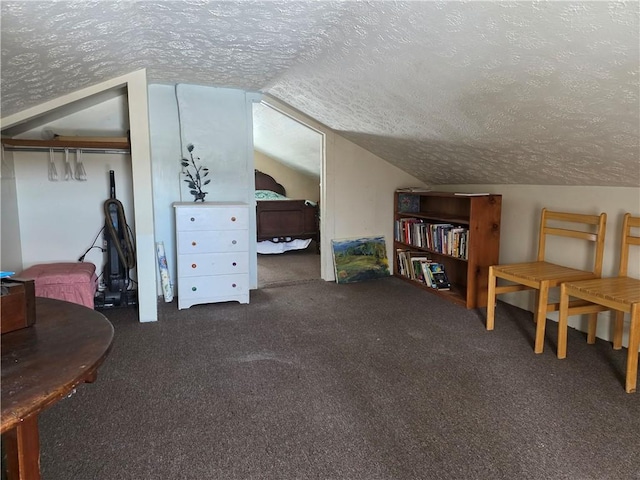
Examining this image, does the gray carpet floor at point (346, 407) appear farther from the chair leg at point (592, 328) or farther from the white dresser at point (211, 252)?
the white dresser at point (211, 252)

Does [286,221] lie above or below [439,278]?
above

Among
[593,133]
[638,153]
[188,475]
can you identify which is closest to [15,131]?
[188,475]

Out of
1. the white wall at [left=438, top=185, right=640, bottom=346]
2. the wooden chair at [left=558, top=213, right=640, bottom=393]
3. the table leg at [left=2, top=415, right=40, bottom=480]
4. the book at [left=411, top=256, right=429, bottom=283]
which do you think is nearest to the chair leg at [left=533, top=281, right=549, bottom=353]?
the wooden chair at [left=558, top=213, right=640, bottom=393]

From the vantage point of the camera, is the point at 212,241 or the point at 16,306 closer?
the point at 16,306

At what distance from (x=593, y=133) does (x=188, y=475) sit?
249 centimetres

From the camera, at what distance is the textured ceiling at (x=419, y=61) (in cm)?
161

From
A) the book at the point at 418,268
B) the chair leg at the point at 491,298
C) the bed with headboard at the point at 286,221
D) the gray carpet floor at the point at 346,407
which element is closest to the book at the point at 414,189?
the book at the point at 418,268

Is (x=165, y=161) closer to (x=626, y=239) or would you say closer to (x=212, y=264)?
(x=212, y=264)

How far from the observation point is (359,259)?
4.51 metres

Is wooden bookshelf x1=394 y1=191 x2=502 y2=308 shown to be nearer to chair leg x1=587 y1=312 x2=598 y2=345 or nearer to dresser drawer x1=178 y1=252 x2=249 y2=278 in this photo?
chair leg x1=587 y1=312 x2=598 y2=345

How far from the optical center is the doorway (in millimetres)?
4879

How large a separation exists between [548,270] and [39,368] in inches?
115

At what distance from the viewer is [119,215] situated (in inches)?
140

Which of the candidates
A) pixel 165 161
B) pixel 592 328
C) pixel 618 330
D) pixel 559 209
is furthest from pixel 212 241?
pixel 618 330
